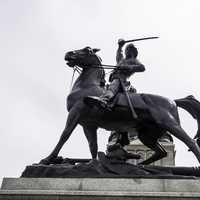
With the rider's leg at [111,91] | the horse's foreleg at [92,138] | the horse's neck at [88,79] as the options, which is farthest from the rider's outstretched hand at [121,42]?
the horse's foreleg at [92,138]

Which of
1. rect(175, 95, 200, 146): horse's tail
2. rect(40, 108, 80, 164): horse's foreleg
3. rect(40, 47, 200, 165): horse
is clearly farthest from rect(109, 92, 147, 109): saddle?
rect(175, 95, 200, 146): horse's tail

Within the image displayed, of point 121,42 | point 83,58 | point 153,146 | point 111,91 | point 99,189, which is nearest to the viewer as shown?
point 99,189

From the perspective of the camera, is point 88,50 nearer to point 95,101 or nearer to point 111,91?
point 111,91

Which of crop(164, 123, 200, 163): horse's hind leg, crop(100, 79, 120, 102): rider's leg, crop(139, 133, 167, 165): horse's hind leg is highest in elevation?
crop(100, 79, 120, 102): rider's leg

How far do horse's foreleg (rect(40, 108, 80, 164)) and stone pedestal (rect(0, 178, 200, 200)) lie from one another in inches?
32.8

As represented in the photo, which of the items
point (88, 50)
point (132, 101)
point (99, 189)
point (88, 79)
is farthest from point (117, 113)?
point (99, 189)

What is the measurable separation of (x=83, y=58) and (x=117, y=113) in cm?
192

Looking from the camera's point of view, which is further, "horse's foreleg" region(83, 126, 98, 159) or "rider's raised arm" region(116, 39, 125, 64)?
"rider's raised arm" region(116, 39, 125, 64)

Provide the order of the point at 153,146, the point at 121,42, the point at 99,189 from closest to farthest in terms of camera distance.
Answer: the point at 99,189 < the point at 153,146 < the point at 121,42

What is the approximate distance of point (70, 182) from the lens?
9.34m

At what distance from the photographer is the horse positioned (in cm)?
1025

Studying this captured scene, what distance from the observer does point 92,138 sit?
11156mm

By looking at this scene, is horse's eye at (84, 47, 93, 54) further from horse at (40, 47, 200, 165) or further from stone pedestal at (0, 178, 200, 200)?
stone pedestal at (0, 178, 200, 200)

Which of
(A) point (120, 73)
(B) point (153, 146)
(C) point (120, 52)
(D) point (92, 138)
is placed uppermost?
(C) point (120, 52)
